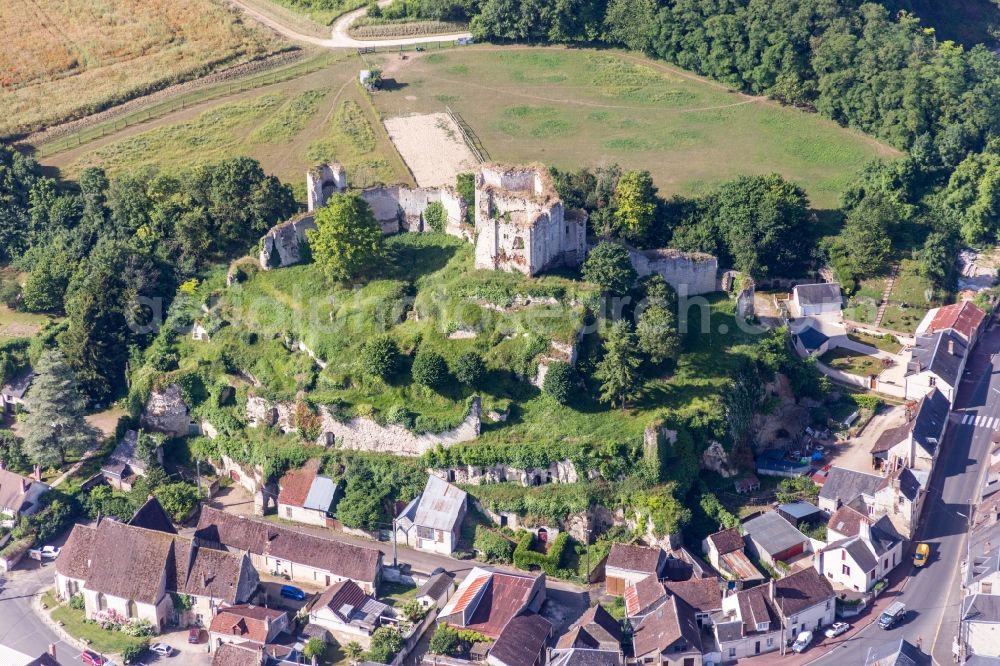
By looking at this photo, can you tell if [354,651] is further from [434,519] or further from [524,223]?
[524,223]

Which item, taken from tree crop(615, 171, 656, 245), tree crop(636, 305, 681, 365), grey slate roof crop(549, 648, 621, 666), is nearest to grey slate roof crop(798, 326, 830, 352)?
tree crop(615, 171, 656, 245)

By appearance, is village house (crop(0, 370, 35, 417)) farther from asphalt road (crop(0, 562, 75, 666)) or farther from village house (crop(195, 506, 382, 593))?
village house (crop(195, 506, 382, 593))

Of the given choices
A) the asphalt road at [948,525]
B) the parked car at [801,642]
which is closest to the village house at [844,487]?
the asphalt road at [948,525]

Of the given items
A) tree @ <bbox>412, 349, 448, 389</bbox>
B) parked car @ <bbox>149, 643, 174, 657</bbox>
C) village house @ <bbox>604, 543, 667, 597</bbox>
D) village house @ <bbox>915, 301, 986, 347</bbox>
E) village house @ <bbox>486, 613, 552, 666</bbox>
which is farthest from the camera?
village house @ <bbox>915, 301, 986, 347</bbox>

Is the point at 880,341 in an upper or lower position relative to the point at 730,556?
upper

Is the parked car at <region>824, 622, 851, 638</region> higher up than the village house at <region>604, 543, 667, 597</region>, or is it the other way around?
the village house at <region>604, 543, 667, 597</region>

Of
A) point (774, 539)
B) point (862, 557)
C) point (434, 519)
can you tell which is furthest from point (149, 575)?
point (862, 557)
